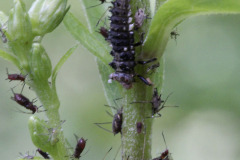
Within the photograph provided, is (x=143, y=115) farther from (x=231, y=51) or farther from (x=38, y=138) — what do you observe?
(x=231, y=51)

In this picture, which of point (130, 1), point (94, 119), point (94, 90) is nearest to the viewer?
point (130, 1)

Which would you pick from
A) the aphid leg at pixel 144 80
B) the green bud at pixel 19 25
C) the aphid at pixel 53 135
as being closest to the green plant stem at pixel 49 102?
the aphid at pixel 53 135

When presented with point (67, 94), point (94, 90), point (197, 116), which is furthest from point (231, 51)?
point (67, 94)

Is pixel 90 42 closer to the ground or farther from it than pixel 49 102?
farther from it

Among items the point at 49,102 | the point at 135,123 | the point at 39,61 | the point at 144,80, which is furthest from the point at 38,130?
the point at 144,80

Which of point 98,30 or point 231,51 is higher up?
point 98,30

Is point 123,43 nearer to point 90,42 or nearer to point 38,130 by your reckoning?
point 90,42

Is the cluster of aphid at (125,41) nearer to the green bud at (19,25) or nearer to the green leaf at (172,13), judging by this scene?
the green leaf at (172,13)
